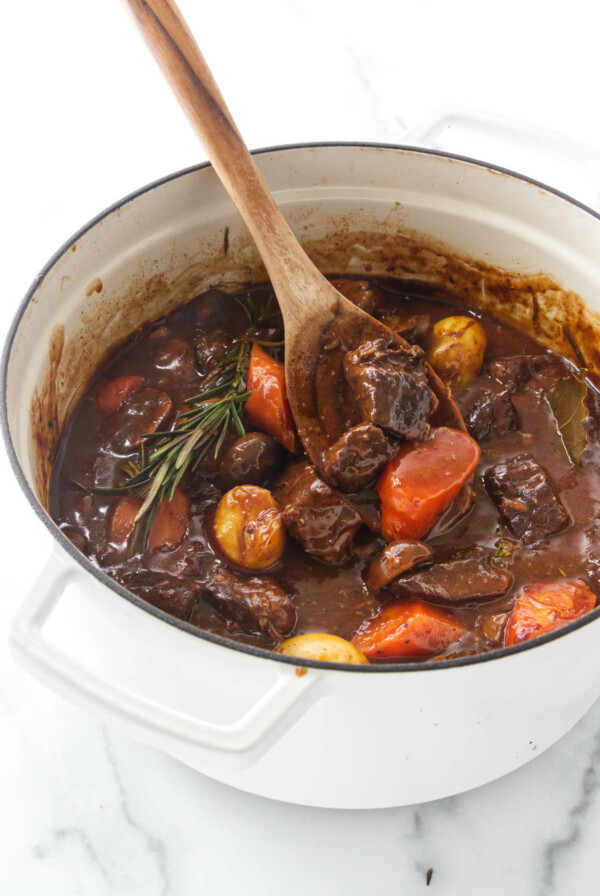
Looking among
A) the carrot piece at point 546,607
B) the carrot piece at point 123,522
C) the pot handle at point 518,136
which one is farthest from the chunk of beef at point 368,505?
the pot handle at point 518,136

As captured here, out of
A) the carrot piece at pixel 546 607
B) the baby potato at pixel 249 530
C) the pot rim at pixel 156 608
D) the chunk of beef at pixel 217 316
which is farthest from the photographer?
the chunk of beef at pixel 217 316

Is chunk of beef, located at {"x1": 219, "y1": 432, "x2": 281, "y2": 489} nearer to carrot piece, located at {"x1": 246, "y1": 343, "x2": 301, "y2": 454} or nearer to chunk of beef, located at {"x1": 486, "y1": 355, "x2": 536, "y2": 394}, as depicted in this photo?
carrot piece, located at {"x1": 246, "y1": 343, "x2": 301, "y2": 454}

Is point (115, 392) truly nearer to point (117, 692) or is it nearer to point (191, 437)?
point (191, 437)

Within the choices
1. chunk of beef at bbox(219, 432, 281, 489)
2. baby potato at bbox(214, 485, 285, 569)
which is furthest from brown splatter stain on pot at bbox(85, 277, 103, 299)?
baby potato at bbox(214, 485, 285, 569)

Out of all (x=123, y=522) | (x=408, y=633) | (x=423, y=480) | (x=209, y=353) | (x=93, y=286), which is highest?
(x=93, y=286)

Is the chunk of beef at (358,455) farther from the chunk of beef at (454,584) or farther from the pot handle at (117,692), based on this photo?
the pot handle at (117,692)

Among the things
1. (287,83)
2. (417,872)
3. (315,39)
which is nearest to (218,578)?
(417,872)

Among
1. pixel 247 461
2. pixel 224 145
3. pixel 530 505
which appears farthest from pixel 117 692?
pixel 224 145
